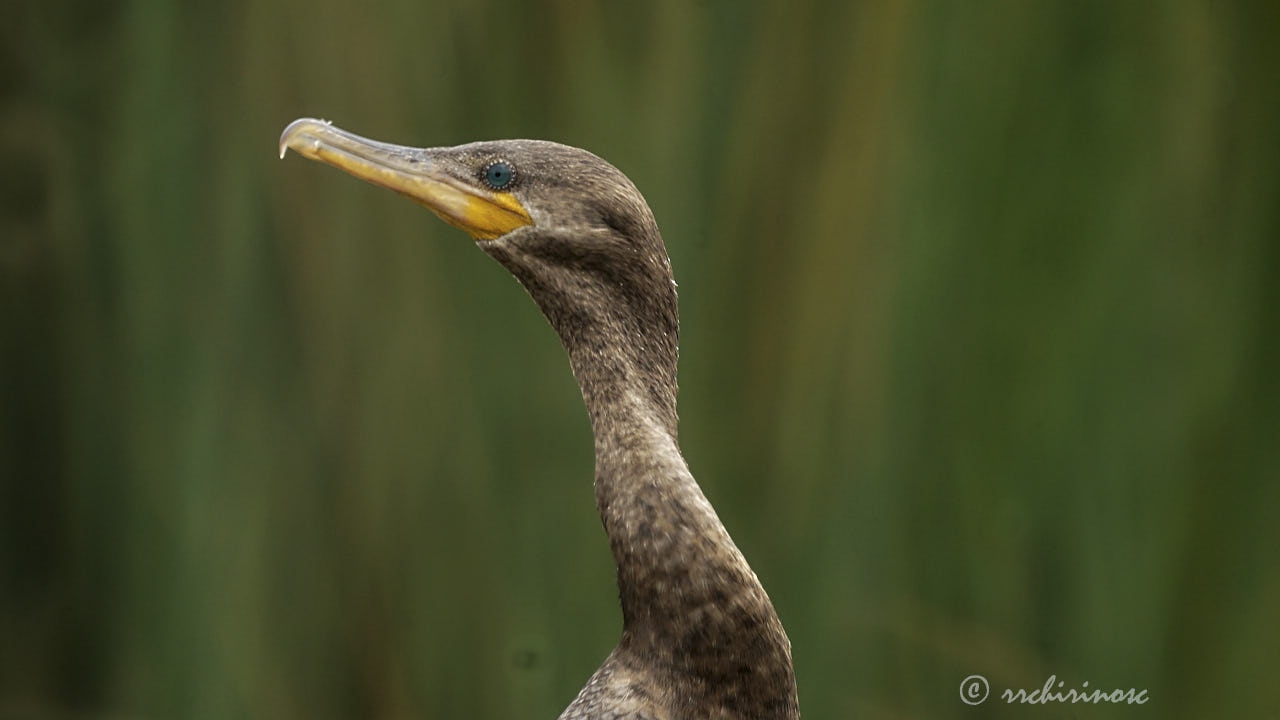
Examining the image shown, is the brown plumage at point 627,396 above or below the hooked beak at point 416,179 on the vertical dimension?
below

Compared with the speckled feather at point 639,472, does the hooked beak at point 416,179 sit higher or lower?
higher

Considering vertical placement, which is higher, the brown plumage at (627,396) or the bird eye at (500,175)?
the bird eye at (500,175)

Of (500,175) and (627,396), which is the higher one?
(500,175)

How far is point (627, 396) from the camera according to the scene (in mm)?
1079

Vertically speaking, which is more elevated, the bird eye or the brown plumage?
the bird eye

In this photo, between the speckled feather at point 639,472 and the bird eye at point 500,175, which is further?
the bird eye at point 500,175

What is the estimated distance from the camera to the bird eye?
1.10m

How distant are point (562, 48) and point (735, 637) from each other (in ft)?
4.05

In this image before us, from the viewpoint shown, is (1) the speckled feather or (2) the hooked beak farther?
(2) the hooked beak

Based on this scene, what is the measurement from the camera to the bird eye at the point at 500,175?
1.10 meters

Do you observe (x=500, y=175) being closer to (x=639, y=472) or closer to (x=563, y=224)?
(x=563, y=224)

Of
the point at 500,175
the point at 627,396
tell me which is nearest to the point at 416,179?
the point at 500,175

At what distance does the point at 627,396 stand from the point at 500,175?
0.79ft

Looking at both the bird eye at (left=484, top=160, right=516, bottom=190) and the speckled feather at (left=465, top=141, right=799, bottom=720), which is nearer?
the speckled feather at (left=465, top=141, right=799, bottom=720)
